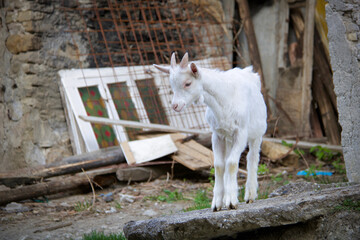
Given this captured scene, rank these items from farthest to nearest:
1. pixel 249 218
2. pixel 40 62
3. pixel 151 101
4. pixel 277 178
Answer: pixel 151 101 → pixel 40 62 → pixel 277 178 → pixel 249 218

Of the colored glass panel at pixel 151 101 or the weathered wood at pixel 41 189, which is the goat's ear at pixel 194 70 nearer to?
the weathered wood at pixel 41 189

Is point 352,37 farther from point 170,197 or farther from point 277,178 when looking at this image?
point 170,197

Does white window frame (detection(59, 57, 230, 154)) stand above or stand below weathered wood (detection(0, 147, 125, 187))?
above

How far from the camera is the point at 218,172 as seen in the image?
3824 millimetres

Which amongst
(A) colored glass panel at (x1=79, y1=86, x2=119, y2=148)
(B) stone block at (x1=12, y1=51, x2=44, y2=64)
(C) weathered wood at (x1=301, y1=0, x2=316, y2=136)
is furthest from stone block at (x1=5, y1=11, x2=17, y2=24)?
(C) weathered wood at (x1=301, y1=0, x2=316, y2=136)

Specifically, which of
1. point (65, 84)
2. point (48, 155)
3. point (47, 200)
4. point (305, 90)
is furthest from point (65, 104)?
point (305, 90)

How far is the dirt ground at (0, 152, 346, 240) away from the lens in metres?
5.08

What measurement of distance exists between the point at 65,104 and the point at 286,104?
444cm

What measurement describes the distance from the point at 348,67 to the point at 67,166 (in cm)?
409

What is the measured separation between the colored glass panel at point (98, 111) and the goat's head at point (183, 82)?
4.07 m

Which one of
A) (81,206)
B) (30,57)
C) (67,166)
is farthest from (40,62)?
(81,206)

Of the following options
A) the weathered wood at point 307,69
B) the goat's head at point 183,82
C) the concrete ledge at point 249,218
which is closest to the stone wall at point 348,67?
the concrete ledge at point 249,218

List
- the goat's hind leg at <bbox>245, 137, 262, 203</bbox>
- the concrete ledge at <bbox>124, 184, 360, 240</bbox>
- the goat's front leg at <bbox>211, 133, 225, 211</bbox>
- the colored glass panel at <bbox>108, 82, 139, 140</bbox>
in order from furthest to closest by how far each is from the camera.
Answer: the colored glass panel at <bbox>108, 82, 139, 140</bbox> < the goat's hind leg at <bbox>245, 137, 262, 203</bbox> < the goat's front leg at <bbox>211, 133, 225, 211</bbox> < the concrete ledge at <bbox>124, 184, 360, 240</bbox>

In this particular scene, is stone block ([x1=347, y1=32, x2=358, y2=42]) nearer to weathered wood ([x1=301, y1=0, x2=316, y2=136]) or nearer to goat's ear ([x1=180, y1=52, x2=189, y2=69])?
goat's ear ([x1=180, y1=52, x2=189, y2=69])
